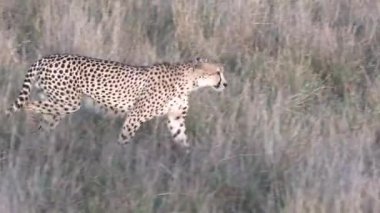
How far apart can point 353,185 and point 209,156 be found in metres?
0.89

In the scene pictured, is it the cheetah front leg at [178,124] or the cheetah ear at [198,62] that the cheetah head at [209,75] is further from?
the cheetah front leg at [178,124]

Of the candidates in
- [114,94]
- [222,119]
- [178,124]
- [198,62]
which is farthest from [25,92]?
[222,119]

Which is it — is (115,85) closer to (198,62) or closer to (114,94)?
(114,94)

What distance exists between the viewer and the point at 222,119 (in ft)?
18.3

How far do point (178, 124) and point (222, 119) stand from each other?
0.93 ft

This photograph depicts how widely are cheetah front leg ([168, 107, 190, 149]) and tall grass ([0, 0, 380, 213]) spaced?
0.07m

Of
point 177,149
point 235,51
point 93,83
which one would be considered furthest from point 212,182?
point 235,51

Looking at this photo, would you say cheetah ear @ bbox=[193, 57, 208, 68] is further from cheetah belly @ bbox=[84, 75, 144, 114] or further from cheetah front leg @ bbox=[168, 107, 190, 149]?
cheetah belly @ bbox=[84, 75, 144, 114]

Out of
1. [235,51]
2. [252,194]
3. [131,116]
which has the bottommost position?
[252,194]

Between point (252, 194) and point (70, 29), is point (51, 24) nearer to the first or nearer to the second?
point (70, 29)

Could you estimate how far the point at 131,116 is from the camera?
5672 mm

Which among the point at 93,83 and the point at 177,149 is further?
the point at 93,83

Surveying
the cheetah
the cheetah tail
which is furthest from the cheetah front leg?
the cheetah tail

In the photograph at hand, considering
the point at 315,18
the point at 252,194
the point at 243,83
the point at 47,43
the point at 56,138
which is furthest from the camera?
the point at 315,18
